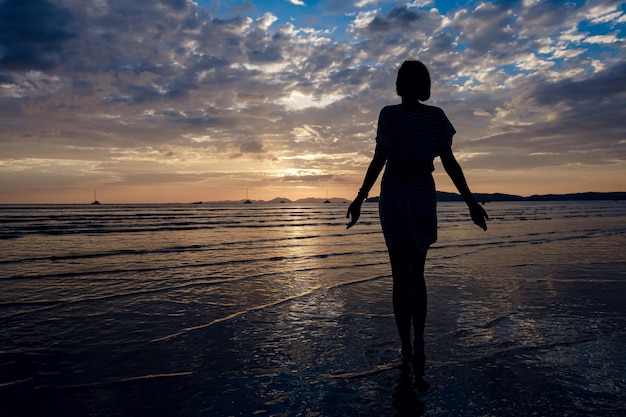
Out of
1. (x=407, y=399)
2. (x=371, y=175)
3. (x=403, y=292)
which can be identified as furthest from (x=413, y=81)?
(x=407, y=399)

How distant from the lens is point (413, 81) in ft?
11.8

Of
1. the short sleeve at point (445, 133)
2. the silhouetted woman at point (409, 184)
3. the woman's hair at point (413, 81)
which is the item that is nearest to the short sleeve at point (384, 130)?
the silhouetted woman at point (409, 184)

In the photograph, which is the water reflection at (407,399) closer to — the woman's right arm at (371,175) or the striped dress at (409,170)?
the striped dress at (409,170)

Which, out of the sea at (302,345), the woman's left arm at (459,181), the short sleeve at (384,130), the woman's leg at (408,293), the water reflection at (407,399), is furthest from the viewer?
the woman's left arm at (459,181)

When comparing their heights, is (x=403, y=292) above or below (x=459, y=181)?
below

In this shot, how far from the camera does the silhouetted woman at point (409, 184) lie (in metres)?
3.45

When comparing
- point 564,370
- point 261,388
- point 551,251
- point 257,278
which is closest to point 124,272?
point 257,278

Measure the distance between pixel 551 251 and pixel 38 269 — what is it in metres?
14.5

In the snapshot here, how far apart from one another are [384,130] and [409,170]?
1.35 ft

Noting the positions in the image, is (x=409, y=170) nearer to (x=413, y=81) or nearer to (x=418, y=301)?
(x=413, y=81)

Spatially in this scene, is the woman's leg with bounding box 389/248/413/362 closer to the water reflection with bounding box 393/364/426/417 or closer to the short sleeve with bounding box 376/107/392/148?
the water reflection with bounding box 393/364/426/417

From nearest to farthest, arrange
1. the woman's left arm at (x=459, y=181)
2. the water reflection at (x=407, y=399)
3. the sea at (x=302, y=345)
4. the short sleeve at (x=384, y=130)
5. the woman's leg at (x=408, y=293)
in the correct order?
the water reflection at (x=407, y=399) < the sea at (x=302, y=345) < the short sleeve at (x=384, y=130) < the woman's leg at (x=408, y=293) < the woman's left arm at (x=459, y=181)

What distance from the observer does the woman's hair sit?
3.59 meters

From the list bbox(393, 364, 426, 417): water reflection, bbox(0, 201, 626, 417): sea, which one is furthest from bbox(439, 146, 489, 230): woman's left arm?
bbox(393, 364, 426, 417): water reflection
